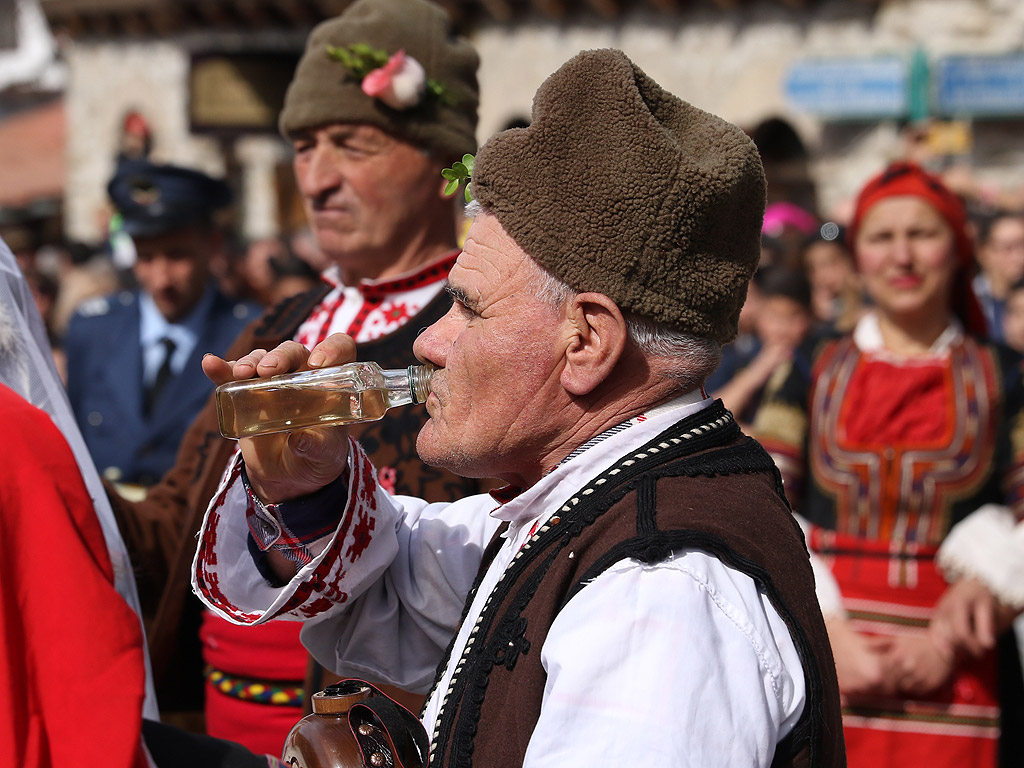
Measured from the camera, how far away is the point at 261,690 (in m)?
2.60

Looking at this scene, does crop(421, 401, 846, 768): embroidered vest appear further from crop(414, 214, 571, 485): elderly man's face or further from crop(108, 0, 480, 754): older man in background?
crop(108, 0, 480, 754): older man in background

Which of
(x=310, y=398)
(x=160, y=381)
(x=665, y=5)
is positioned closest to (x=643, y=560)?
(x=310, y=398)

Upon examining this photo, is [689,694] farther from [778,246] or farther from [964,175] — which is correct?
[964,175]

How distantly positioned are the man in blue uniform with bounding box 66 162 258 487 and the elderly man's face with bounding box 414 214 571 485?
301 centimetres

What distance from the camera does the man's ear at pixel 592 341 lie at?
1462 millimetres

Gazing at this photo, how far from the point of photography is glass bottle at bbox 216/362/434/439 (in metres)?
1.57

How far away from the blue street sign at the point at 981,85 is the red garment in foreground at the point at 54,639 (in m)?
8.72

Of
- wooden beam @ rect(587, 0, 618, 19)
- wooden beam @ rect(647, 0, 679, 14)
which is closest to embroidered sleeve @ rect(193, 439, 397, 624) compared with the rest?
wooden beam @ rect(647, 0, 679, 14)

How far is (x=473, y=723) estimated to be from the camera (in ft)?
4.50

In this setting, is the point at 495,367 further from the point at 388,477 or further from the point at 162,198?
the point at 162,198

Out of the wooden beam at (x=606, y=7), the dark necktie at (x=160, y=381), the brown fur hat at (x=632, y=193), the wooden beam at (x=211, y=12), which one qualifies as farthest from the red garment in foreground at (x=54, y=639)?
the wooden beam at (x=211, y=12)

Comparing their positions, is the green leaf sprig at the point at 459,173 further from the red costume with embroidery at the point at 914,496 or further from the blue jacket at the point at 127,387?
the blue jacket at the point at 127,387

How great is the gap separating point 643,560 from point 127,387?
3678 mm

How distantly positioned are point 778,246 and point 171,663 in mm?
4983
